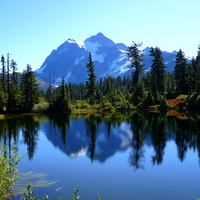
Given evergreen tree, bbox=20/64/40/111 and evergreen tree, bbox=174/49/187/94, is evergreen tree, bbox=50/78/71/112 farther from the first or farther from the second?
evergreen tree, bbox=174/49/187/94

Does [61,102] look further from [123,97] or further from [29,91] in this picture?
[123,97]

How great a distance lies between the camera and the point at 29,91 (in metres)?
67.4

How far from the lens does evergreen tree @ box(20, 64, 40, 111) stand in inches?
2622

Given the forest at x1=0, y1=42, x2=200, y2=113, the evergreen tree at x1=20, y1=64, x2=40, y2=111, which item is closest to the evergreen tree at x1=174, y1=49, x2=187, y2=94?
the forest at x1=0, y1=42, x2=200, y2=113

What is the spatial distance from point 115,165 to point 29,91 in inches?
2221

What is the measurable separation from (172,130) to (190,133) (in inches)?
118

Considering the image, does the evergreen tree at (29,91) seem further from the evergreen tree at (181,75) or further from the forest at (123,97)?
the evergreen tree at (181,75)

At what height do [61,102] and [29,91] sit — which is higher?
[29,91]

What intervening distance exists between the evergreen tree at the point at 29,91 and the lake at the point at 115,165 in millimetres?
42033

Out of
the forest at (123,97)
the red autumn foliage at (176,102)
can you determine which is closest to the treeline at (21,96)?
the forest at (123,97)

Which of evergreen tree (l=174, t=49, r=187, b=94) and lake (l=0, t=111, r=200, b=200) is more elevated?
evergreen tree (l=174, t=49, r=187, b=94)

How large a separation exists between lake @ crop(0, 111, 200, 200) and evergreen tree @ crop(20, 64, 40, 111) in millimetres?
42033

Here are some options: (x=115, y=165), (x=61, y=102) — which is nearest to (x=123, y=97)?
(x=61, y=102)

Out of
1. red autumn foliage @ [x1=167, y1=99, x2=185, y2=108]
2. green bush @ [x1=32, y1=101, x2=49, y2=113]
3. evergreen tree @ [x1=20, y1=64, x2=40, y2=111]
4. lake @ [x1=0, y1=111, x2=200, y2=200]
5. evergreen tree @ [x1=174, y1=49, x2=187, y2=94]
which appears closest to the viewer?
lake @ [x1=0, y1=111, x2=200, y2=200]
